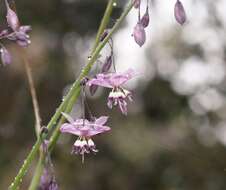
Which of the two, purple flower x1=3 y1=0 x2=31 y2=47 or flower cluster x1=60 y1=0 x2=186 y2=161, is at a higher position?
purple flower x1=3 y1=0 x2=31 y2=47

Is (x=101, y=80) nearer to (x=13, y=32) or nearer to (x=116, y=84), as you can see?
(x=116, y=84)

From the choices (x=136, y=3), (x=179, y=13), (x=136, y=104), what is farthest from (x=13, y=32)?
(x=136, y=104)

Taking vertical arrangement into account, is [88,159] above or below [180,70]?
below

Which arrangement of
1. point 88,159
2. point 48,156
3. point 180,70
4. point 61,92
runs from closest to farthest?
point 48,156
point 88,159
point 61,92
point 180,70

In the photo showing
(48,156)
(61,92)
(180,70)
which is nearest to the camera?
(48,156)

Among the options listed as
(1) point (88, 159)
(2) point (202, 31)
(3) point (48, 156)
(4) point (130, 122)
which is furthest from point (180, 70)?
(3) point (48, 156)

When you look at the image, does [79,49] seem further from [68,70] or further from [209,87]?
[209,87]

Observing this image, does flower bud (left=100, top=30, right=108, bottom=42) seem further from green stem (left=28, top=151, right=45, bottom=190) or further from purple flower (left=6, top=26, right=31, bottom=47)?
green stem (left=28, top=151, right=45, bottom=190)

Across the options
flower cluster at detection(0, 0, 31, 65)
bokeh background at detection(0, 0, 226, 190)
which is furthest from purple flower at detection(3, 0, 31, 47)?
bokeh background at detection(0, 0, 226, 190)
